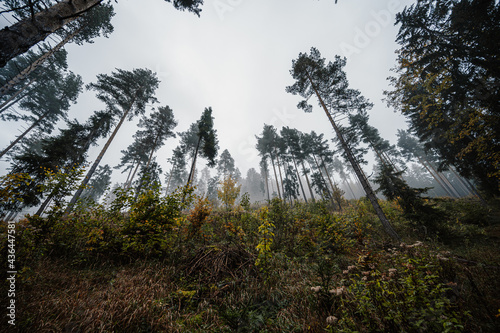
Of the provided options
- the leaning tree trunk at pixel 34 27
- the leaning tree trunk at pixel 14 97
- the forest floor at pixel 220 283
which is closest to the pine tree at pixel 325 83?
the forest floor at pixel 220 283

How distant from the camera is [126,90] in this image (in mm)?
13938

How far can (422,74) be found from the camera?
818cm

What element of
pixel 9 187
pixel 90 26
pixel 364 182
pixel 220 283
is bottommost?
pixel 220 283

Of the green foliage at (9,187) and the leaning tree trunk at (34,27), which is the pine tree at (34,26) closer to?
the leaning tree trunk at (34,27)

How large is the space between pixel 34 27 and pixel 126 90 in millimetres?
14668

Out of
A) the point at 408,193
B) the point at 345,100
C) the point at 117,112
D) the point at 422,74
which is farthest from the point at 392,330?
the point at 117,112

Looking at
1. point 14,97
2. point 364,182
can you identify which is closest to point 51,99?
point 14,97

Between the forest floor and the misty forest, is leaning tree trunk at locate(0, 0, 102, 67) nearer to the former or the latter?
the misty forest

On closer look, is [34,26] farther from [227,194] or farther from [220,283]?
[227,194]

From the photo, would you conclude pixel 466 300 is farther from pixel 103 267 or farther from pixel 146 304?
pixel 103 267

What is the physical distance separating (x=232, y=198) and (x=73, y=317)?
31.6 ft

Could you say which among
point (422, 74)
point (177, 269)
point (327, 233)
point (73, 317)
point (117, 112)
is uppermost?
point (117, 112)

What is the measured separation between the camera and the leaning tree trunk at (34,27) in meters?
2.23

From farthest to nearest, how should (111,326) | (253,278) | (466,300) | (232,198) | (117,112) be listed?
1. (117,112)
2. (232,198)
3. (253,278)
4. (466,300)
5. (111,326)
